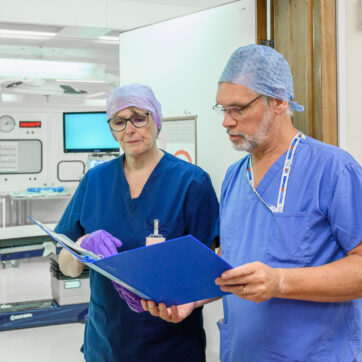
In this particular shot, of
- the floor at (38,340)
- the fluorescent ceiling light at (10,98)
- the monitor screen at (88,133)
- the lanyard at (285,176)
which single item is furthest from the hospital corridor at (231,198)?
the fluorescent ceiling light at (10,98)

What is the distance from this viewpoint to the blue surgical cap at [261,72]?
139 cm

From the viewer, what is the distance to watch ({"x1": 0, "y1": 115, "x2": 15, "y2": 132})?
623 centimetres

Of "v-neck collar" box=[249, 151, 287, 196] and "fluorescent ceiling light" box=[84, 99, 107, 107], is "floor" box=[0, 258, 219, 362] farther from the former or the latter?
"fluorescent ceiling light" box=[84, 99, 107, 107]

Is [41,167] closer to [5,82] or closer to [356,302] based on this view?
[5,82]

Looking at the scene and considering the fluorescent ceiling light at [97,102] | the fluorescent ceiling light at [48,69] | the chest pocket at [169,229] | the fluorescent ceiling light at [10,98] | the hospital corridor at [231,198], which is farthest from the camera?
the fluorescent ceiling light at [97,102]

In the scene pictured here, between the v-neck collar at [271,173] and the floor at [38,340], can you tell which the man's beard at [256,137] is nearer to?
the v-neck collar at [271,173]

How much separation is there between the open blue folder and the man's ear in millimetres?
538

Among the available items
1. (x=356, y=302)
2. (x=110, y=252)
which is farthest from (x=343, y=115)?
Answer: (x=110, y=252)

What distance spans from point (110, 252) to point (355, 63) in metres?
1.11

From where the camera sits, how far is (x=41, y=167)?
6402mm

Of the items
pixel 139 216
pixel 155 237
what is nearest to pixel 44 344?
pixel 139 216

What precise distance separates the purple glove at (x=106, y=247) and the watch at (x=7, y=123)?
510 centimetres

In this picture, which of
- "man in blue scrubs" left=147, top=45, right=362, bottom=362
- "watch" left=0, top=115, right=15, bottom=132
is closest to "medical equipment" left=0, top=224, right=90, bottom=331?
"watch" left=0, top=115, right=15, bottom=132

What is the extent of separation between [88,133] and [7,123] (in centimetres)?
153
